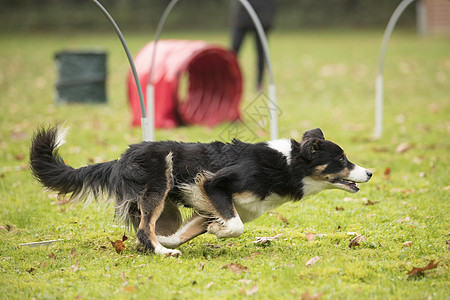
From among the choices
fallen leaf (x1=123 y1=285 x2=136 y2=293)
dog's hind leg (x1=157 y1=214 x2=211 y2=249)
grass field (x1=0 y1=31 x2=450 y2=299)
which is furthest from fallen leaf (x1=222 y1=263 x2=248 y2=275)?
fallen leaf (x1=123 y1=285 x2=136 y2=293)

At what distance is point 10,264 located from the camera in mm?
4023

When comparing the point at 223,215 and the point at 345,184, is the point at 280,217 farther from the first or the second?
the point at 223,215

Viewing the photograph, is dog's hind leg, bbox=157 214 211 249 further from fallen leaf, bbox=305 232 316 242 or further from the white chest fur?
fallen leaf, bbox=305 232 316 242

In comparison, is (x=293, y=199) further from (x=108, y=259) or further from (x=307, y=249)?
(x=108, y=259)

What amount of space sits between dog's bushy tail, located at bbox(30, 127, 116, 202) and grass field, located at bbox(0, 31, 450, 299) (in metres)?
0.50

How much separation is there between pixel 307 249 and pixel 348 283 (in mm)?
793

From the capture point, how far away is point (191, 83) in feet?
38.5

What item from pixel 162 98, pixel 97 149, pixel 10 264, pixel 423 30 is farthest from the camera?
pixel 423 30

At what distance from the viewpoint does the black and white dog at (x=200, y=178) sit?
4.17 metres

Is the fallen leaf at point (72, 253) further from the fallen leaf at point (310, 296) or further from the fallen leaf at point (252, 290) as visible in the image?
the fallen leaf at point (310, 296)

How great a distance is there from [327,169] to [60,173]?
215cm

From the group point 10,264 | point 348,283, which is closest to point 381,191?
point 348,283

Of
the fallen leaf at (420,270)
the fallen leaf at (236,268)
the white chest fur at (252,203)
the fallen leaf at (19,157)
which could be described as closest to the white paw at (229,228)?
the white chest fur at (252,203)

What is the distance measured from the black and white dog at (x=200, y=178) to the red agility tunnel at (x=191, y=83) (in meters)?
5.34
